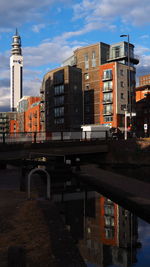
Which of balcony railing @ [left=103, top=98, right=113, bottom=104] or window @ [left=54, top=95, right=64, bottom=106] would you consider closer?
balcony railing @ [left=103, top=98, right=113, bottom=104]

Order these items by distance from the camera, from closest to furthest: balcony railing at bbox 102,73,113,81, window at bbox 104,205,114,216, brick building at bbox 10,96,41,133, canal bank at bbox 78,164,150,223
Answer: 1. canal bank at bbox 78,164,150,223
2. window at bbox 104,205,114,216
3. balcony railing at bbox 102,73,113,81
4. brick building at bbox 10,96,41,133

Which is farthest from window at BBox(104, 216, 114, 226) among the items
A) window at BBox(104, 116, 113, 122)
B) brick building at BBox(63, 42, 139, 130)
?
brick building at BBox(63, 42, 139, 130)

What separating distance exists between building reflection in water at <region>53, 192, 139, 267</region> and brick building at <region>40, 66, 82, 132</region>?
7027cm

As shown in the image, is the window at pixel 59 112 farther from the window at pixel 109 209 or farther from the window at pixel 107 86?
the window at pixel 109 209

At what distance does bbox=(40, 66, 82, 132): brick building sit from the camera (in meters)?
86.2

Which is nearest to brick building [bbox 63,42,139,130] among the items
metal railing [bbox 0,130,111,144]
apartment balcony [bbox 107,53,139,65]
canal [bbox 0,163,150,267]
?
apartment balcony [bbox 107,53,139,65]

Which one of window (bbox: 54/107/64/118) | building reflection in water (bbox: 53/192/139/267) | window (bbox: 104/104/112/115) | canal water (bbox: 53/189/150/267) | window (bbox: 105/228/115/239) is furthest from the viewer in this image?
window (bbox: 54/107/64/118)

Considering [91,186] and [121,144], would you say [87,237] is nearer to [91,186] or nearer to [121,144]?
[91,186]

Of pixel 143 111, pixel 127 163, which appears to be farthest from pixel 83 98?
pixel 127 163

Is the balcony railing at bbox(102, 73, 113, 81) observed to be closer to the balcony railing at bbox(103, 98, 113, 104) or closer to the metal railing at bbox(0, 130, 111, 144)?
the balcony railing at bbox(103, 98, 113, 104)

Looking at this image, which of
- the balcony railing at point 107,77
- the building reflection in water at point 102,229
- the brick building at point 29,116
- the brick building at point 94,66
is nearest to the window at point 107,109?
the brick building at point 94,66

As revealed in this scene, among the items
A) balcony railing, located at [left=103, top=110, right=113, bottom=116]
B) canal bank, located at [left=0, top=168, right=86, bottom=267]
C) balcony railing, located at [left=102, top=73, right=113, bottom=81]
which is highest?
balcony railing, located at [left=102, top=73, right=113, bottom=81]

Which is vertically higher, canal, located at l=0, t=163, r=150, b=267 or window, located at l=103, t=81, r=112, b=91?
window, located at l=103, t=81, r=112, b=91

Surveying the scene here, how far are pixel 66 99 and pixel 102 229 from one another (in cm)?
7852
